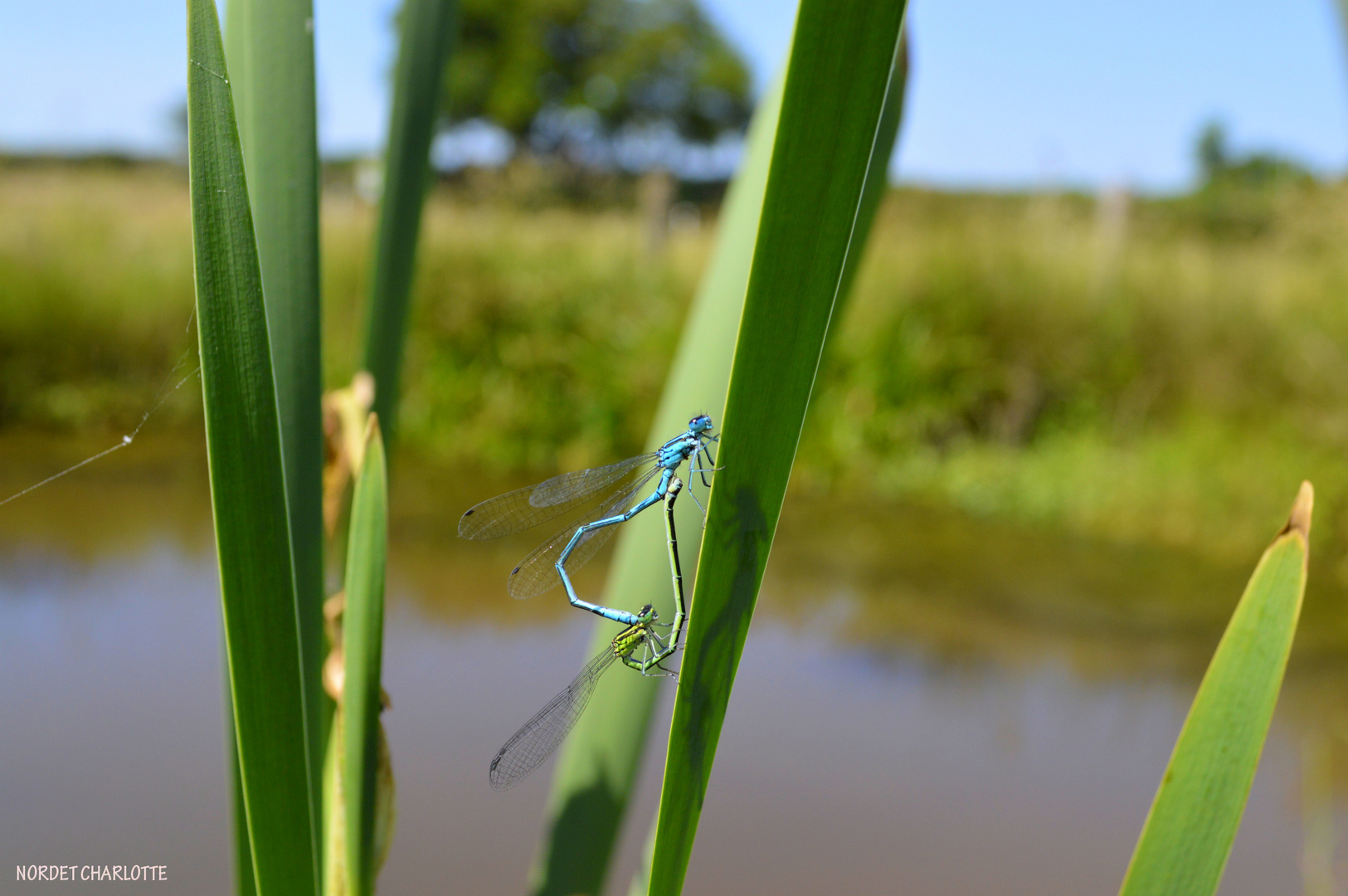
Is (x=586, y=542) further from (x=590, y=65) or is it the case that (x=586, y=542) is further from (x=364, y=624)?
(x=590, y=65)

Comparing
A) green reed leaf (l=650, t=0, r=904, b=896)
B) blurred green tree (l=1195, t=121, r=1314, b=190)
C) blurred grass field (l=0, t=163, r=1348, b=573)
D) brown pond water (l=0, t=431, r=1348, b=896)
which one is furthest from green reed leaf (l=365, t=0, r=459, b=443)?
blurred green tree (l=1195, t=121, r=1314, b=190)

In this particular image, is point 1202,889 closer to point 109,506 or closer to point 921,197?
point 109,506

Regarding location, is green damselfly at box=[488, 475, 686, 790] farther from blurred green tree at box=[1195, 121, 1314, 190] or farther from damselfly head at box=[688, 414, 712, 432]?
blurred green tree at box=[1195, 121, 1314, 190]

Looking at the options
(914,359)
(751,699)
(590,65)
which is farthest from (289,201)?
(590,65)

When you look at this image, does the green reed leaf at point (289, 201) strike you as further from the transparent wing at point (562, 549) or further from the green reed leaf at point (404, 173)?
the transparent wing at point (562, 549)

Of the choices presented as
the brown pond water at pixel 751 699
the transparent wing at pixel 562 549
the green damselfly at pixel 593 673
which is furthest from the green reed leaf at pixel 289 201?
the brown pond water at pixel 751 699

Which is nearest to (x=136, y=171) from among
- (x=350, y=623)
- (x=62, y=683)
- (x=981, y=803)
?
(x=62, y=683)
